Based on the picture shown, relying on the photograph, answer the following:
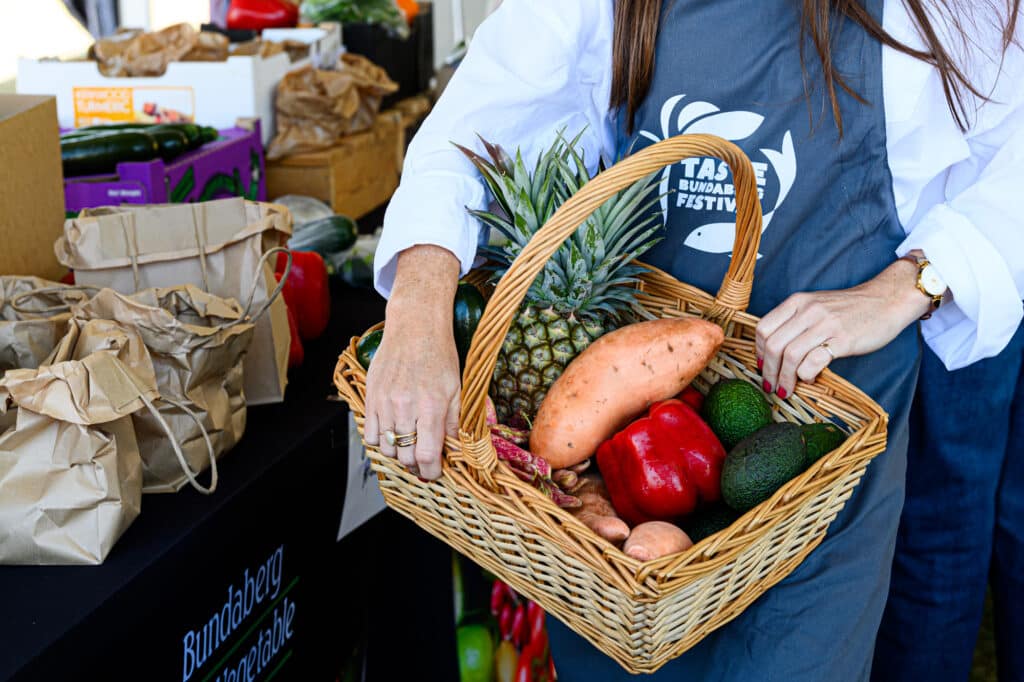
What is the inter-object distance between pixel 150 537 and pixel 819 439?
833mm

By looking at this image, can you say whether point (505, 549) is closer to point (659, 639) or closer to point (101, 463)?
point (659, 639)

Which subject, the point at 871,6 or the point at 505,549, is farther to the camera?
the point at 871,6

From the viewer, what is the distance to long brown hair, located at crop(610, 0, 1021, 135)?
115cm

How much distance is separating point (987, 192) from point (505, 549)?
745 mm

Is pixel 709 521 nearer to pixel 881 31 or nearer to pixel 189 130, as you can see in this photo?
pixel 881 31

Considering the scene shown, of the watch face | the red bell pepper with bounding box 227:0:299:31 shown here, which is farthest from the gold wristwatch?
the red bell pepper with bounding box 227:0:299:31

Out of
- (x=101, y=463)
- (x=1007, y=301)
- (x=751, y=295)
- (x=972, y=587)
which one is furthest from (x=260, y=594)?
(x=972, y=587)

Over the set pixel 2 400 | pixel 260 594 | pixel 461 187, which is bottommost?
pixel 260 594

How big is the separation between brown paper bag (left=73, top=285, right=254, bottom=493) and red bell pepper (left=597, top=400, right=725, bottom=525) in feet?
1.90

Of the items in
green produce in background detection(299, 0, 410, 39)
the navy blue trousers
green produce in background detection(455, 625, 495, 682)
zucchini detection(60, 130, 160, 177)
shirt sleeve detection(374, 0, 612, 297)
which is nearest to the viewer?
shirt sleeve detection(374, 0, 612, 297)

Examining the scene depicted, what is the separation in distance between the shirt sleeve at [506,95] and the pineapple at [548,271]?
0.03 m

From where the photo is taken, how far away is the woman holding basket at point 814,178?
1.12 metres

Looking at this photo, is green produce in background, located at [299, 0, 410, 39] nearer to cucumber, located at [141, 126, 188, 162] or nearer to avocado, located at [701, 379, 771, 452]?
cucumber, located at [141, 126, 188, 162]

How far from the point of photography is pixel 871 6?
1.17 metres
